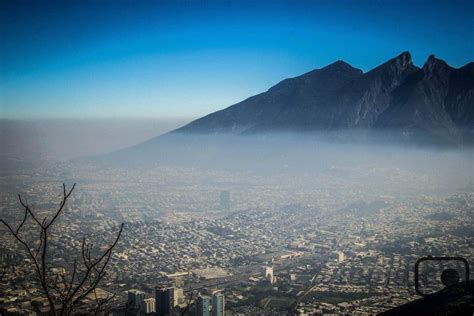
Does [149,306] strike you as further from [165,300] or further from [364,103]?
[364,103]

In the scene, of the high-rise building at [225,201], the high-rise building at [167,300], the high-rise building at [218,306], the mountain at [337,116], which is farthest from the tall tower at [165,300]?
the mountain at [337,116]

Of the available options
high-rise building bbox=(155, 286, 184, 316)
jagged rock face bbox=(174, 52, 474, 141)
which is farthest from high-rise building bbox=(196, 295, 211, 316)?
jagged rock face bbox=(174, 52, 474, 141)

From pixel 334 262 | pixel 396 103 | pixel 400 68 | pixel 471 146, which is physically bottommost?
pixel 334 262

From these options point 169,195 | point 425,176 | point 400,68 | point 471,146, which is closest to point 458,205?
point 425,176

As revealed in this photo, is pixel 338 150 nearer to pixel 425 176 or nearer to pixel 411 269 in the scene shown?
pixel 425 176

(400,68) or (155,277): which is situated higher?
(400,68)

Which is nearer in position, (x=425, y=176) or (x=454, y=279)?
(x=454, y=279)

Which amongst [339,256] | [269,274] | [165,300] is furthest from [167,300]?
[339,256]

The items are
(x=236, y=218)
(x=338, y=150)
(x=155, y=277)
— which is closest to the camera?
(x=155, y=277)
